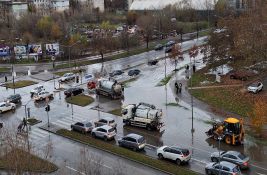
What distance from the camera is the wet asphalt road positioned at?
36.9 meters

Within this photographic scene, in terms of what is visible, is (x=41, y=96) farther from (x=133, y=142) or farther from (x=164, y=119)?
(x=133, y=142)

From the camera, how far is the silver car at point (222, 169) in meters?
31.5

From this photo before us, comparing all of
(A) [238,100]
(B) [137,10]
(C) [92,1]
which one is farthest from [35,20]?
(A) [238,100]

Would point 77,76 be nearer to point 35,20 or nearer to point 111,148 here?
point 111,148

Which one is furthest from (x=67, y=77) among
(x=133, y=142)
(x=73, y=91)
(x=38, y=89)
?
(x=133, y=142)

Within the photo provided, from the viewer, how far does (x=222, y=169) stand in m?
31.8

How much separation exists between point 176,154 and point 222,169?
15.0 feet

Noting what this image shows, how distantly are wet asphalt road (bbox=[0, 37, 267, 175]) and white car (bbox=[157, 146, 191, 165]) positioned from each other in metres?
0.78

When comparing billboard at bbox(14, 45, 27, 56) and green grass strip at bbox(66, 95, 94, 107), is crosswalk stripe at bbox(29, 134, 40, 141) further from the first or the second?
billboard at bbox(14, 45, 27, 56)

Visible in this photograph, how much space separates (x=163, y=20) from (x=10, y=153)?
3427 inches

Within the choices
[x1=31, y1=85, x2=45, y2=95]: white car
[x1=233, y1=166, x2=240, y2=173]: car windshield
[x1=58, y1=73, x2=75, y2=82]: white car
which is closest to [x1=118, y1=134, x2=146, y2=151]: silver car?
[x1=233, y1=166, x2=240, y2=173]: car windshield

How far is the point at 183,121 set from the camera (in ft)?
150

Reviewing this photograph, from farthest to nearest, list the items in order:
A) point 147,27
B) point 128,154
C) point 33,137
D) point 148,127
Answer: point 147,27 → point 148,127 → point 33,137 → point 128,154

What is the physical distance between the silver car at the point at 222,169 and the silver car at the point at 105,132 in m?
11.4
